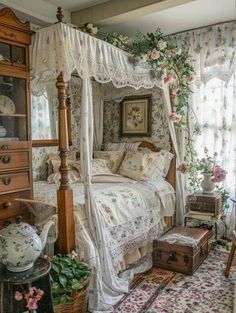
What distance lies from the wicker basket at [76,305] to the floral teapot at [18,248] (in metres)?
0.38

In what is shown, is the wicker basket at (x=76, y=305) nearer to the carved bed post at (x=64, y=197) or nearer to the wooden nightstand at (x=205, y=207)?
the carved bed post at (x=64, y=197)

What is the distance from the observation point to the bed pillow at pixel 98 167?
3286 millimetres

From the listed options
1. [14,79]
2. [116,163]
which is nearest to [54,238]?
[14,79]

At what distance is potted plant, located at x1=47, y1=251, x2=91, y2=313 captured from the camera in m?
1.91

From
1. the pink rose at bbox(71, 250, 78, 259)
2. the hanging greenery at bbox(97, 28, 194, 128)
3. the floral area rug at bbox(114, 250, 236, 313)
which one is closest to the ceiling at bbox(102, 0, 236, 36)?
the hanging greenery at bbox(97, 28, 194, 128)

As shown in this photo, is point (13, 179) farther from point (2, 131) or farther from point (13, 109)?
point (13, 109)

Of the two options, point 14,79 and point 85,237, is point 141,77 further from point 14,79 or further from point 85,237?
point 85,237

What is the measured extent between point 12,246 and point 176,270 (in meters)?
1.71

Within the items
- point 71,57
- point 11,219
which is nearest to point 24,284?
point 11,219

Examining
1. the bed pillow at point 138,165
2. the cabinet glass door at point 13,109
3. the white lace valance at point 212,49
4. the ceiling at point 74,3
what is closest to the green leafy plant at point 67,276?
the cabinet glass door at point 13,109

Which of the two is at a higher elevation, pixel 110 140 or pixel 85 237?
pixel 110 140

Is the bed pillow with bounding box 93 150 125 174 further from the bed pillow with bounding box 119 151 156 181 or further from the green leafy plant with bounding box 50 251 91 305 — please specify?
the green leafy plant with bounding box 50 251 91 305

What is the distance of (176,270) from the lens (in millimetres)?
2789

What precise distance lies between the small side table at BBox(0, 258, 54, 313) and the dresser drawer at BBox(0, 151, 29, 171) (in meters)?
0.69
